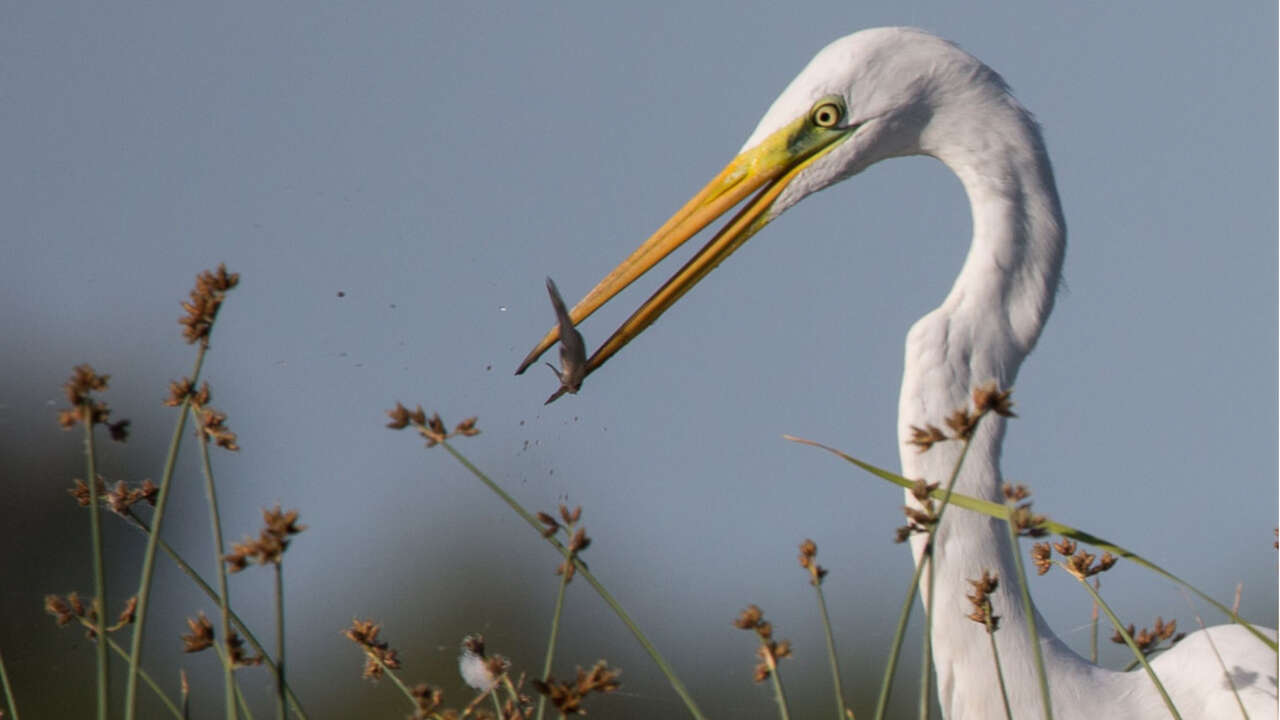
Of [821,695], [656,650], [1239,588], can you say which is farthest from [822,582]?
[821,695]

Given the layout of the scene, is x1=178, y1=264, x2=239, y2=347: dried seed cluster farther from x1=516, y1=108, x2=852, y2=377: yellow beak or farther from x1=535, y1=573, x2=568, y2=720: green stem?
x1=516, y1=108, x2=852, y2=377: yellow beak

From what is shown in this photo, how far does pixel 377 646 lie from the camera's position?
1.36 m

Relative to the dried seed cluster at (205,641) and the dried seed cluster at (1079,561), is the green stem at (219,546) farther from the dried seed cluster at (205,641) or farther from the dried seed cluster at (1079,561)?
the dried seed cluster at (1079,561)

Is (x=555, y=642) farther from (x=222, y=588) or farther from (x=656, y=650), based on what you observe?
(x=222, y=588)

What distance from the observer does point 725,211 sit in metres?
2.47

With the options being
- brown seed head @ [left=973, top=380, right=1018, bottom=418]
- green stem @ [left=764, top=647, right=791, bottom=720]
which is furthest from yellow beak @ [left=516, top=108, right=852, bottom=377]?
brown seed head @ [left=973, top=380, right=1018, bottom=418]

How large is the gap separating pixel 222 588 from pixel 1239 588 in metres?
1.32

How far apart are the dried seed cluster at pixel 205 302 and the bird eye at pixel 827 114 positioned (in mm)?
1508

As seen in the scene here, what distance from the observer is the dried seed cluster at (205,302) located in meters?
1.03

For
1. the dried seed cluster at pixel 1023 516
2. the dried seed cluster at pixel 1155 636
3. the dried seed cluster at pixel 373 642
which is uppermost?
the dried seed cluster at pixel 373 642

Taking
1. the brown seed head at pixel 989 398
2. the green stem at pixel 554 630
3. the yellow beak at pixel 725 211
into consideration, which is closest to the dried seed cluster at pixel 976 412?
the brown seed head at pixel 989 398

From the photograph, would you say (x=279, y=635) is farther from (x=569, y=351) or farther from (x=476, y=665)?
(x=569, y=351)

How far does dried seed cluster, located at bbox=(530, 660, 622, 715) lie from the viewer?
1.04 metres

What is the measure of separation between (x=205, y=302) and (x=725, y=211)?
1.52 m
